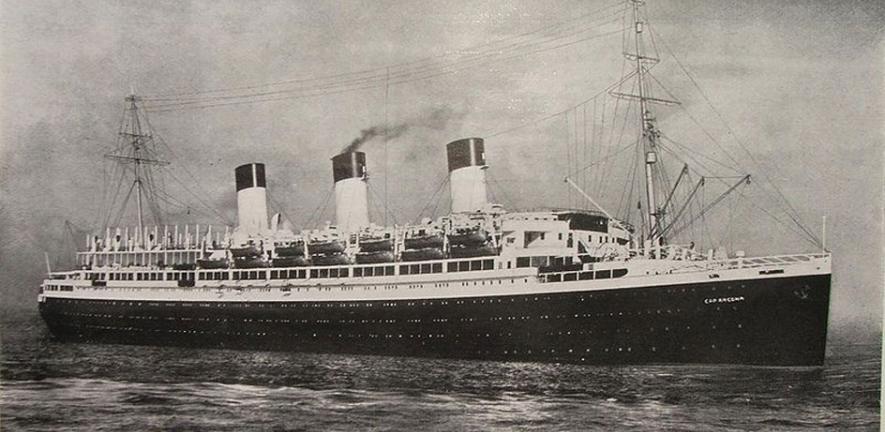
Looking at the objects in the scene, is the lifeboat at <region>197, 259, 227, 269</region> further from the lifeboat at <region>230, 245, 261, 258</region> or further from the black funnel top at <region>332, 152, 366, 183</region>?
the black funnel top at <region>332, 152, 366, 183</region>

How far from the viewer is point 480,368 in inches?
563

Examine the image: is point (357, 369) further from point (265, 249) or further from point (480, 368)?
point (265, 249)

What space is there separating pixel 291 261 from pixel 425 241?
11.4ft

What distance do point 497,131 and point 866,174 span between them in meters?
5.77

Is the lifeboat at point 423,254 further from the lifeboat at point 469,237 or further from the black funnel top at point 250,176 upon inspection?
the black funnel top at point 250,176

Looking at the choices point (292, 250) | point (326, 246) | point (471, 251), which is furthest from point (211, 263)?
point (471, 251)

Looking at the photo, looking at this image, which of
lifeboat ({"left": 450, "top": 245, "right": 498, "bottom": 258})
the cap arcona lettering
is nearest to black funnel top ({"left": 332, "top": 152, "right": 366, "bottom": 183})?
lifeboat ({"left": 450, "top": 245, "right": 498, "bottom": 258})

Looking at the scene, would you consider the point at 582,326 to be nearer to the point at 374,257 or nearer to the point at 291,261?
the point at 374,257

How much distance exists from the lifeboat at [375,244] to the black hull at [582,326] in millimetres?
1082

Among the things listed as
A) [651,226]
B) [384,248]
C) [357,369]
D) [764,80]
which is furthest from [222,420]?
[764,80]

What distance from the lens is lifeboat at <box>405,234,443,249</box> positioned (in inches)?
626

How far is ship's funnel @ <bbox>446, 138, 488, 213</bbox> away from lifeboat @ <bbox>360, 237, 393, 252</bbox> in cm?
166

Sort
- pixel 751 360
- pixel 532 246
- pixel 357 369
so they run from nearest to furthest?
pixel 751 360 < pixel 357 369 < pixel 532 246

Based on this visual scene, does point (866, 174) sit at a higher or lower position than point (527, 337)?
higher
